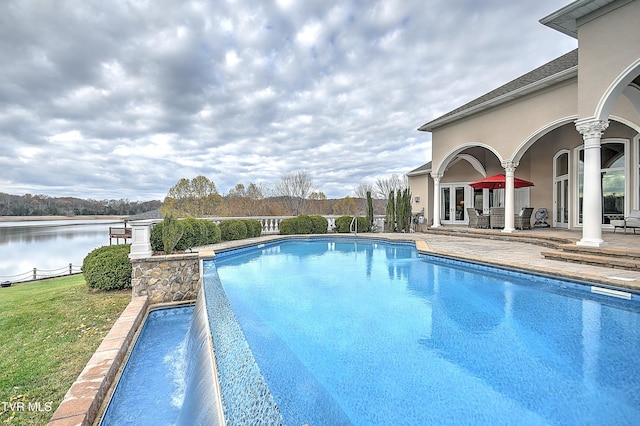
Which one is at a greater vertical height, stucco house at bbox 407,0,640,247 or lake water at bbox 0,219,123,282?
stucco house at bbox 407,0,640,247

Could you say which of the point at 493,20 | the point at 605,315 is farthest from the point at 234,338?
the point at 493,20

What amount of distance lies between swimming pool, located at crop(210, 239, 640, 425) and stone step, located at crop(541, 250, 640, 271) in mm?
1503

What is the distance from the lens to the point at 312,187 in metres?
36.6

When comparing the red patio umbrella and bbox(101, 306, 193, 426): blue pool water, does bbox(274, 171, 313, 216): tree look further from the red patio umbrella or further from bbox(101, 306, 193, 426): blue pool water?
bbox(101, 306, 193, 426): blue pool water

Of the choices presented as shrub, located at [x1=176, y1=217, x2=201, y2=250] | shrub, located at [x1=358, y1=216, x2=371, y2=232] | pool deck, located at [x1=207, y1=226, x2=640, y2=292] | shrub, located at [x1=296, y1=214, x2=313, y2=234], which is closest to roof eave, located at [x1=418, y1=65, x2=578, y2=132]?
pool deck, located at [x1=207, y1=226, x2=640, y2=292]

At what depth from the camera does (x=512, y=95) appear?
10.6 metres

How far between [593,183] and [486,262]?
3.11 m

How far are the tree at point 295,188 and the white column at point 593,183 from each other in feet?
97.6

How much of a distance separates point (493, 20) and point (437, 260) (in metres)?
8.44

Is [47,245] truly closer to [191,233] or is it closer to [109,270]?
[191,233]

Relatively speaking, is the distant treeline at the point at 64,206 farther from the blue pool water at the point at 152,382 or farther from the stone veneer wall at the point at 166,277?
the blue pool water at the point at 152,382

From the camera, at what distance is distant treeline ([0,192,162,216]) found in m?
29.4

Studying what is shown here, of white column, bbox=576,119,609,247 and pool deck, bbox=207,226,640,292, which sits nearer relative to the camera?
pool deck, bbox=207,226,640,292

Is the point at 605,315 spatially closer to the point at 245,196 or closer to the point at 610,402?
the point at 610,402
